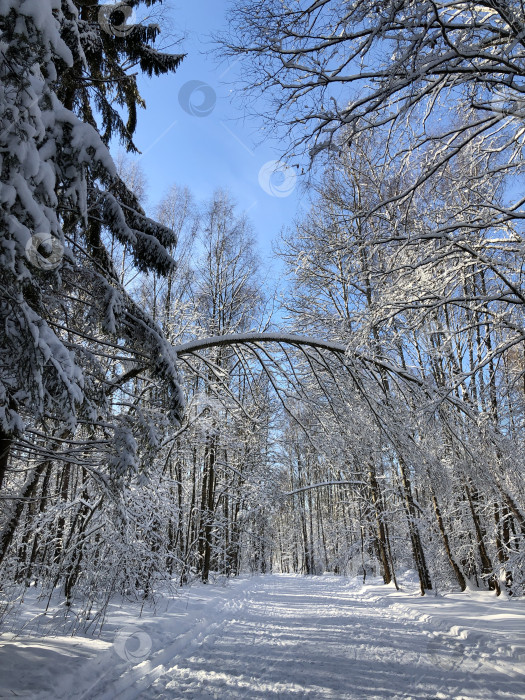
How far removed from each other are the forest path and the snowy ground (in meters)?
0.01

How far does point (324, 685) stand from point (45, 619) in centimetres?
426

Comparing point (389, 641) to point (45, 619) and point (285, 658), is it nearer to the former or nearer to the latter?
point (285, 658)

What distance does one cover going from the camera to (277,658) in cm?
442

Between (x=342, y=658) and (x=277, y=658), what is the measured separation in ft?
Answer: 2.50

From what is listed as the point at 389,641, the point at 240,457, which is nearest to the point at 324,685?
the point at 389,641

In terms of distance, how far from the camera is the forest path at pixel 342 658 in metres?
3.39

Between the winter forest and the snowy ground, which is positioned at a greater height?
the winter forest

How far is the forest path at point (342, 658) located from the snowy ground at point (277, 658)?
0.5 inches

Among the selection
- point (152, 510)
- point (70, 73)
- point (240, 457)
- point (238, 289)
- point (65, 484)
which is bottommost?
point (152, 510)

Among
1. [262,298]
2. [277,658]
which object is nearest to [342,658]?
[277,658]

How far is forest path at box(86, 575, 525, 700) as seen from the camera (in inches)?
133

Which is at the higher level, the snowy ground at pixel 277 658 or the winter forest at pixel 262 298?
the winter forest at pixel 262 298

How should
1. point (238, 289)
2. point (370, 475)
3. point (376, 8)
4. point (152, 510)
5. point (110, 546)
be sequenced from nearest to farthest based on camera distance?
1. point (376, 8)
2. point (110, 546)
3. point (152, 510)
4. point (370, 475)
5. point (238, 289)

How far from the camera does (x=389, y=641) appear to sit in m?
5.33
